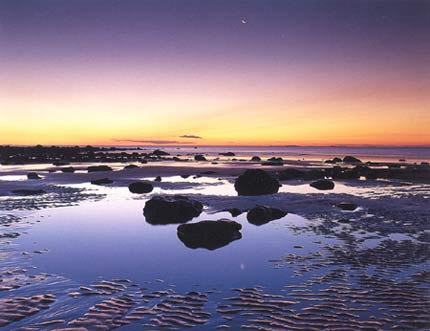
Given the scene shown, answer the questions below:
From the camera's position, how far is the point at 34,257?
9773mm

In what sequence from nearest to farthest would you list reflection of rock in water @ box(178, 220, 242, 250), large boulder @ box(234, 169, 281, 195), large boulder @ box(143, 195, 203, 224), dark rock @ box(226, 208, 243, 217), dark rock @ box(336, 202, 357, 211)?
reflection of rock in water @ box(178, 220, 242, 250) → large boulder @ box(143, 195, 203, 224) → dark rock @ box(226, 208, 243, 217) → dark rock @ box(336, 202, 357, 211) → large boulder @ box(234, 169, 281, 195)

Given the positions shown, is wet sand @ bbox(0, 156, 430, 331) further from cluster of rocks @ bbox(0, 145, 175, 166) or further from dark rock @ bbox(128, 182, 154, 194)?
cluster of rocks @ bbox(0, 145, 175, 166)

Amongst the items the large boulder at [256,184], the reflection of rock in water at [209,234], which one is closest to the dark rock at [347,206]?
the large boulder at [256,184]

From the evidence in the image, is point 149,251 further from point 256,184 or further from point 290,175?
point 290,175

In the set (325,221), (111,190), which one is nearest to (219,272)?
(325,221)

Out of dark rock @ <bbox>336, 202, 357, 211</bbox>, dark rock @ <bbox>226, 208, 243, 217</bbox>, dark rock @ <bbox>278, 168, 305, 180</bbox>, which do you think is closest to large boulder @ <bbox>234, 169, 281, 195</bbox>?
dark rock @ <bbox>336, 202, 357, 211</bbox>

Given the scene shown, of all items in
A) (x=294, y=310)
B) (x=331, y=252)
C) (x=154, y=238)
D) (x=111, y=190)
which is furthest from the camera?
(x=111, y=190)

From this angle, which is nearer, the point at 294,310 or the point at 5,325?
the point at 5,325

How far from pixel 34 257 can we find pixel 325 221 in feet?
34.1

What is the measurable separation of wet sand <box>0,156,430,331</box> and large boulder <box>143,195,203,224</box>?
500 mm

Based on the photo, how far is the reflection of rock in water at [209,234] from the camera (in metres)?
11.6

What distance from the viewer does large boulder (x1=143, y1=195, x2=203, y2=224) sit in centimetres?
1497

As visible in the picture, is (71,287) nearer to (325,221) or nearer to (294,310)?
(294,310)

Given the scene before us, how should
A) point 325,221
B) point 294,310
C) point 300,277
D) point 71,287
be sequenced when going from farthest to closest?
point 325,221, point 300,277, point 71,287, point 294,310
